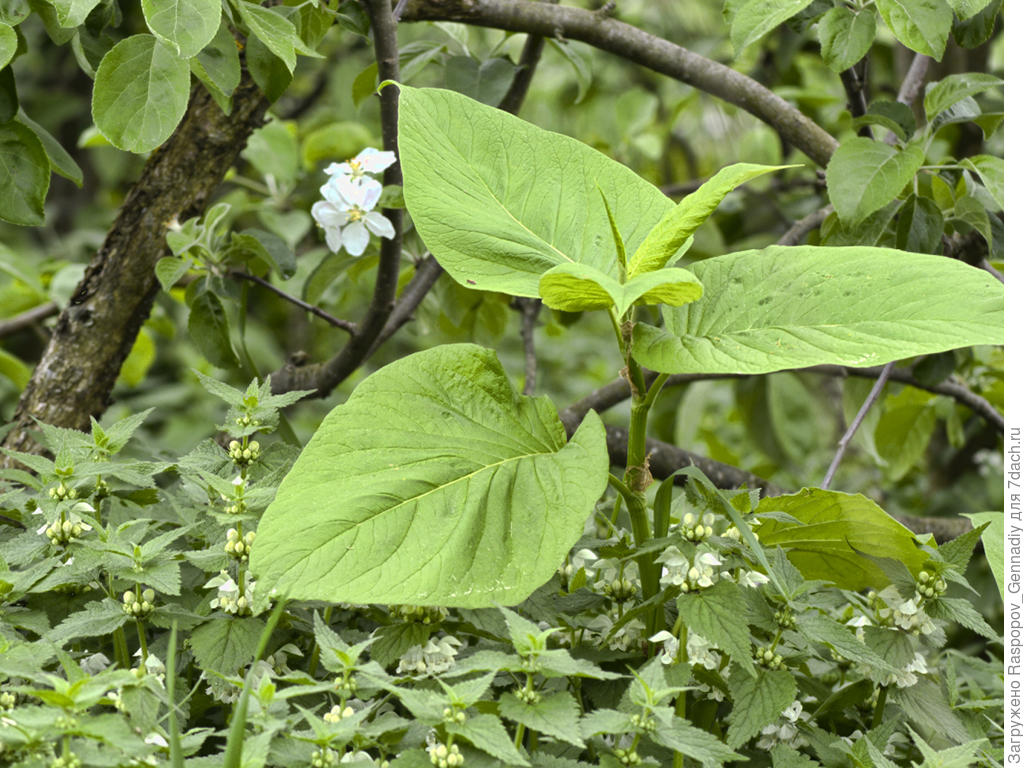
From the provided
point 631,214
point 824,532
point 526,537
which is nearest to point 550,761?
point 526,537

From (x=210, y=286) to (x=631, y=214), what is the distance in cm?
53

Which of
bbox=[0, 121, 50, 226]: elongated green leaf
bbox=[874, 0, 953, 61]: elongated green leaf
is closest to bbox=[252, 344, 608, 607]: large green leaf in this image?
bbox=[0, 121, 50, 226]: elongated green leaf

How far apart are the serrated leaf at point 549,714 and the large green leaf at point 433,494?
63 millimetres

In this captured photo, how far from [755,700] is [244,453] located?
1.36 feet

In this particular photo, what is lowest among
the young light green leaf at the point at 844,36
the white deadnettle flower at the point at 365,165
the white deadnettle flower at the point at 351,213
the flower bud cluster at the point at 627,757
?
the flower bud cluster at the point at 627,757

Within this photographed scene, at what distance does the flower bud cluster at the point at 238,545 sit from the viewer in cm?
68

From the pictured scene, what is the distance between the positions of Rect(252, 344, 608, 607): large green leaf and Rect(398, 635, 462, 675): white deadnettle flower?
71 mm

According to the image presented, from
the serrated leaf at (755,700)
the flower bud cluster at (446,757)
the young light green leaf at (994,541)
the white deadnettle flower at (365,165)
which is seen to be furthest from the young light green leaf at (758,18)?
the flower bud cluster at (446,757)

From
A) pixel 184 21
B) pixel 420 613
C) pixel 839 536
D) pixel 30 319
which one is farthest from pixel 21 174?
pixel 839 536

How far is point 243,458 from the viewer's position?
0.78 m

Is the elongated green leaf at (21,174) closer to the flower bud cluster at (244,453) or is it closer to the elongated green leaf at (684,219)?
the flower bud cluster at (244,453)

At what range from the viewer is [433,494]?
26.2 inches

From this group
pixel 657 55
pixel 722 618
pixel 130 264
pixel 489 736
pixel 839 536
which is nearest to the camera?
pixel 489 736

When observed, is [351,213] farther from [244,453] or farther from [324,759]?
[324,759]
